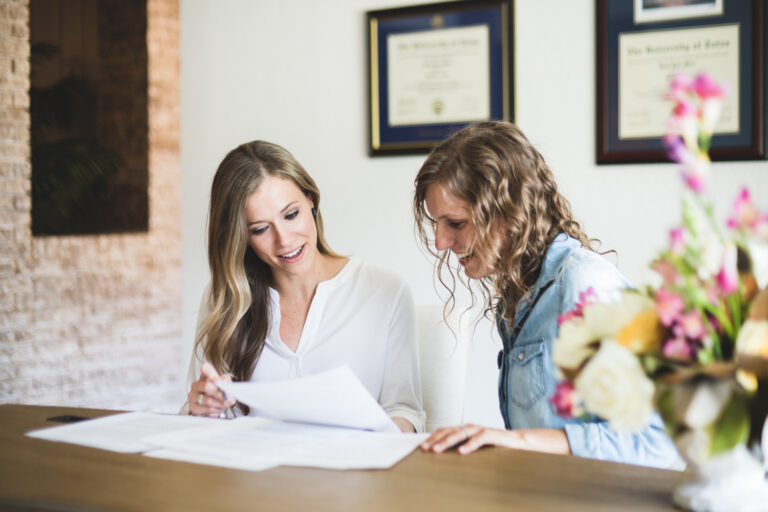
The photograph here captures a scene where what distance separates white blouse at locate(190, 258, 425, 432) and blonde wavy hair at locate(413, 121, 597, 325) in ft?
1.50

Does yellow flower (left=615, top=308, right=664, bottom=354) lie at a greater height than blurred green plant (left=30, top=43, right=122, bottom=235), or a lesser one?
lesser

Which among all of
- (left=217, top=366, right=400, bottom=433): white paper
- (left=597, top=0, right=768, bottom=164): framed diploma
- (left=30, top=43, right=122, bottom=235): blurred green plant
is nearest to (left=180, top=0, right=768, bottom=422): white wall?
(left=597, top=0, right=768, bottom=164): framed diploma

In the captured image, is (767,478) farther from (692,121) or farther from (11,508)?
(11,508)

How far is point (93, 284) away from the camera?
3104mm

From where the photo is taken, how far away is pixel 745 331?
871mm

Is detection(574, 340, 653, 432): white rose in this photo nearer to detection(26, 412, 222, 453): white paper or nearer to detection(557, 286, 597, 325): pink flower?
detection(557, 286, 597, 325): pink flower

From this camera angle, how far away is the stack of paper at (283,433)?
1.27m

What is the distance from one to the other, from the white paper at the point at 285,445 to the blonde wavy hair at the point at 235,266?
0.52 meters

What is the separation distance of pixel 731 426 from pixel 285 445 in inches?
30.0

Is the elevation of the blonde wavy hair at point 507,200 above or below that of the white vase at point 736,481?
above

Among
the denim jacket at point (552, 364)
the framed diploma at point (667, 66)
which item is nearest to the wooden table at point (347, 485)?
the denim jacket at point (552, 364)

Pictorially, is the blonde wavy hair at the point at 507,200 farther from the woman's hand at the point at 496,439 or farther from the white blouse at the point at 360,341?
the white blouse at the point at 360,341

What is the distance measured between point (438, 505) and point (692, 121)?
603 mm

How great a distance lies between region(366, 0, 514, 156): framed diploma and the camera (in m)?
2.80
